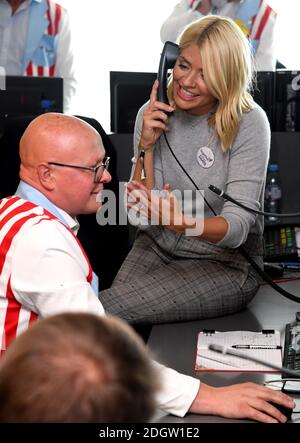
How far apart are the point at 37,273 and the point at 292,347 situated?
629mm

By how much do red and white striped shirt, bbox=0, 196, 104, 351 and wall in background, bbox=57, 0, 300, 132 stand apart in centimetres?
412

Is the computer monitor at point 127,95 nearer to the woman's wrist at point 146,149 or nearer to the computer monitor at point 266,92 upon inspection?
the computer monitor at point 266,92

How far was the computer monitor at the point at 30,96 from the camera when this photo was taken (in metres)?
3.28

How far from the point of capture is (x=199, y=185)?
8.27ft

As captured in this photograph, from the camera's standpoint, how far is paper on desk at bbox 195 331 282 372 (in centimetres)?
181

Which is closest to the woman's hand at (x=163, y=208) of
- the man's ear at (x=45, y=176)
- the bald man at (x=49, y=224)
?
the bald man at (x=49, y=224)

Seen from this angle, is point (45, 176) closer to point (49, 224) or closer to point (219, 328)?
point (49, 224)

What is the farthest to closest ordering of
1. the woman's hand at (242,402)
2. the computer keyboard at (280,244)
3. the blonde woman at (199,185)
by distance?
the computer keyboard at (280,244), the blonde woman at (199,185), the woman's hand at (242,402)

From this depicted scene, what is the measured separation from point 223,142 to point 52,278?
1.02 metres

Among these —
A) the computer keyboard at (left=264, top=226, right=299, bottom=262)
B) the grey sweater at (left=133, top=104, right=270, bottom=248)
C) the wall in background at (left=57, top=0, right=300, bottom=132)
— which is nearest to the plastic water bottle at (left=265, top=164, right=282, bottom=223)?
the computer keyboard at (left=264, top=226, right=299, bottom=262)

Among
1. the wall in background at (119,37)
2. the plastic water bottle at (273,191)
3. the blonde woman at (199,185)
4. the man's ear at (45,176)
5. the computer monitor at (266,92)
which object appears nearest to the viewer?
the man's ear at (45,176)

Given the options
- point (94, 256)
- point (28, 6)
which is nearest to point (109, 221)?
point (94, 256)

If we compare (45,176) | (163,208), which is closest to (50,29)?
(163,208)

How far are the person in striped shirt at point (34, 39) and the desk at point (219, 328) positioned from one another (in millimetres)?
2329
